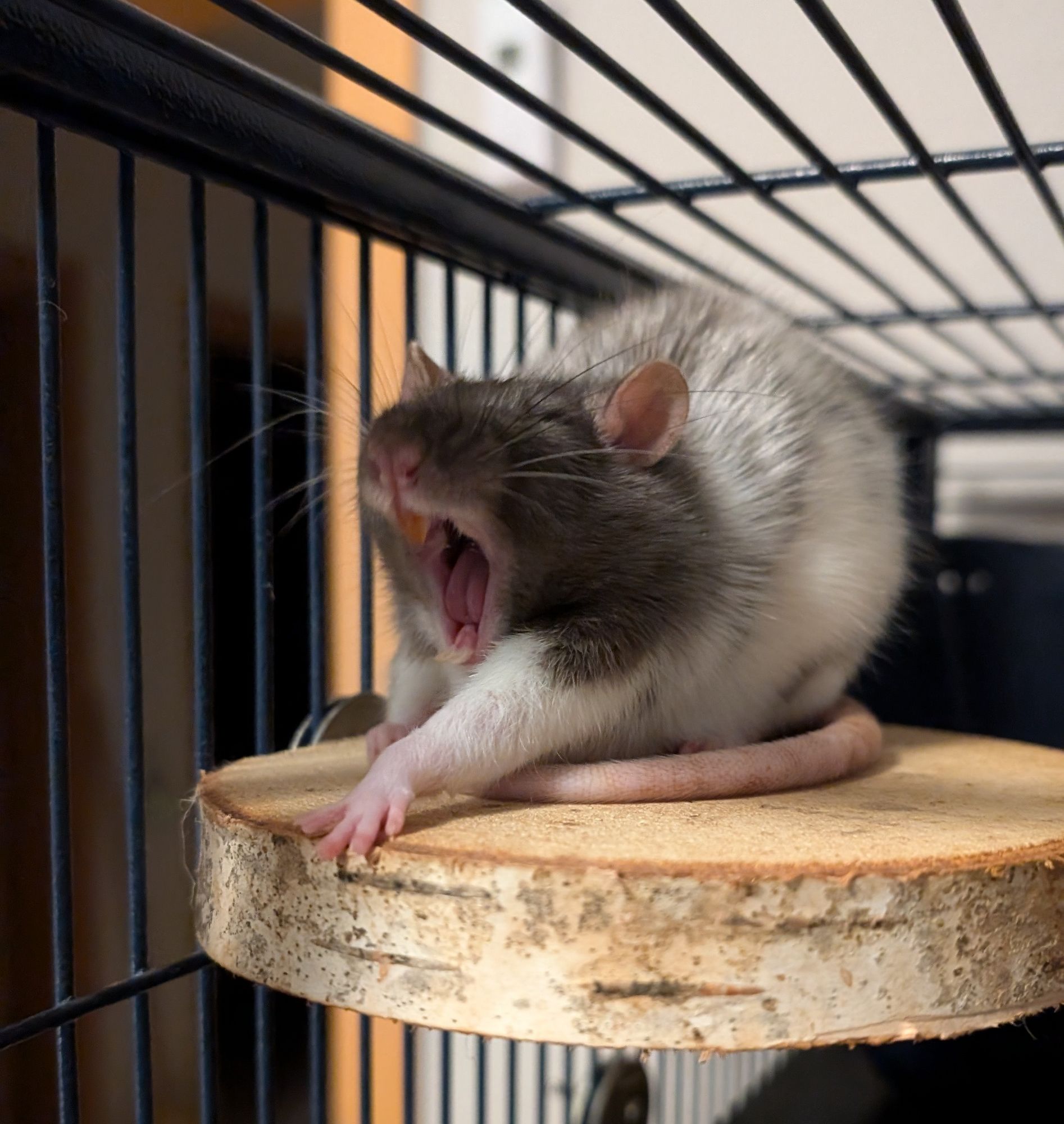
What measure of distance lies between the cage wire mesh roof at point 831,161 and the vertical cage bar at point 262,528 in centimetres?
18

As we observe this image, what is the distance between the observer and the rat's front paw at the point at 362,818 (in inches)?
22.4

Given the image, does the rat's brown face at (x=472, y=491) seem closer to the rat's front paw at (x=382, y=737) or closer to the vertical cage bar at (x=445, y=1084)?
the rat's front paw at (x=382, y=737)

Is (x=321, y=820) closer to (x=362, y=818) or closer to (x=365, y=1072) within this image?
(x=362, y=818)

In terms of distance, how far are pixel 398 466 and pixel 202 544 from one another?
0.68ft

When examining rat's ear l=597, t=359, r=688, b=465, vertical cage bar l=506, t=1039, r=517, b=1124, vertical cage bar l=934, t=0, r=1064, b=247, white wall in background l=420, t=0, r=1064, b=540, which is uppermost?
white wall in background l=420, t=0, r=1064, b=540

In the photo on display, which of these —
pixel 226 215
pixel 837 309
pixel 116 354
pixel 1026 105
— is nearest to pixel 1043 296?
pixel 1026 105

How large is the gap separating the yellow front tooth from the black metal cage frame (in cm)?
17

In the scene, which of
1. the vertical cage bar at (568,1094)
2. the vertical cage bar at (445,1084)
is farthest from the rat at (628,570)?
the vertical cage bar at (568,1094)

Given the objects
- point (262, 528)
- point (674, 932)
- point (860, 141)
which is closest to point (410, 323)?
point (262, 528)

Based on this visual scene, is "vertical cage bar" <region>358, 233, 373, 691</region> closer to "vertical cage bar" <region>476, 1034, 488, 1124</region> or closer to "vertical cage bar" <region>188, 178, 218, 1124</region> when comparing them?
"vertical cage bar" <region>188, 178, 218, 1124</region>

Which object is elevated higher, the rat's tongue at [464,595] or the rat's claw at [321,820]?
the rat's tongue at [464,595]

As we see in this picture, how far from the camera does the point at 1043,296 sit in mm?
1554

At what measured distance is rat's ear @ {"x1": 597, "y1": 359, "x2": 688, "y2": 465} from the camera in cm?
74

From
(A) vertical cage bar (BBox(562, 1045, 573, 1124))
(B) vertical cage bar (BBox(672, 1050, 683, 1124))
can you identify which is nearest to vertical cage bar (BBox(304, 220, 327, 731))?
(A) vertical cage bar (BBox(562, 1045, 573, 1124))
